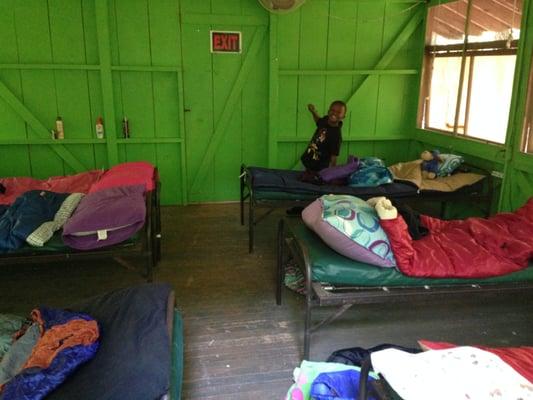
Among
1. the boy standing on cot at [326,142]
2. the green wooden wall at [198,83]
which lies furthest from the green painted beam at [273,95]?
the boy standing on cot at [326,142]

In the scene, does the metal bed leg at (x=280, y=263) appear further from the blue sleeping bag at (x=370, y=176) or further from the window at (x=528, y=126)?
the window at (x=528, y=126)

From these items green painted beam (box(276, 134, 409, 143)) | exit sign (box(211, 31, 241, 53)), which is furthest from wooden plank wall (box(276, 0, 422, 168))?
exit sign (box(211, 31, 241, 53))

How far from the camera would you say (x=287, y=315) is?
119 inches

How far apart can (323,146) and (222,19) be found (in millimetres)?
1778

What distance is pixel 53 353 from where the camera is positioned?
5.67 feet

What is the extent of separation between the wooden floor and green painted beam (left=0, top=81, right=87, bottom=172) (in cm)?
167

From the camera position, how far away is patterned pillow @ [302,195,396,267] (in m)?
2.53

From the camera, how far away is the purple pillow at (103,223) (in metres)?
2.84

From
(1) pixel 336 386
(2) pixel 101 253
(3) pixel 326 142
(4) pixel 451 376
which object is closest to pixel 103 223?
(2) pixel 101 253

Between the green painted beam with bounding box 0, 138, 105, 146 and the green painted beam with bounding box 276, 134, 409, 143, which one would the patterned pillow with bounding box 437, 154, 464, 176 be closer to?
the green painted beam with bounding box 276, 134, 409, 143

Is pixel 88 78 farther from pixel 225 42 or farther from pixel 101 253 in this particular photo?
pixel 101 253

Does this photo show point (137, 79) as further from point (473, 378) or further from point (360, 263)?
point (473, 378)

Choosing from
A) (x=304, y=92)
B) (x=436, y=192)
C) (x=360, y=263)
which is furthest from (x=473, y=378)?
(x=304, y=92)

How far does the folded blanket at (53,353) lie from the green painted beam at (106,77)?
10.4 ft
